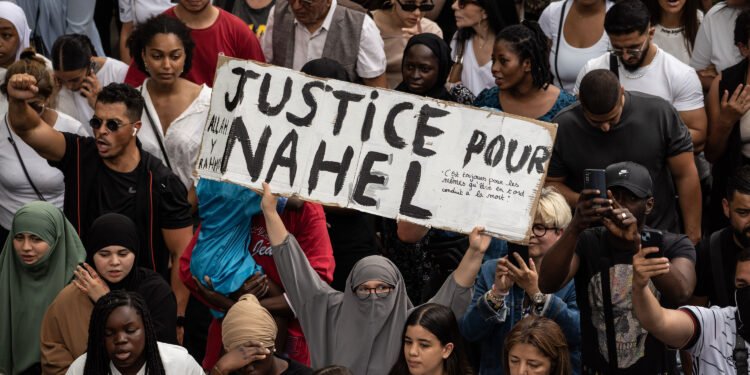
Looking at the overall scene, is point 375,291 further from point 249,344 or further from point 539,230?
point 539,230

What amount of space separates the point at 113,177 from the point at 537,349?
299 cm

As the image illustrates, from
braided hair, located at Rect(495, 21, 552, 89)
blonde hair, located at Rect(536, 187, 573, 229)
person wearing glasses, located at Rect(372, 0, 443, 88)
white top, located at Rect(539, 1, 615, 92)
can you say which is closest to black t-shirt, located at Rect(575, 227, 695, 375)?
blonde hair, located at Rect(536, 187, 573, 229)

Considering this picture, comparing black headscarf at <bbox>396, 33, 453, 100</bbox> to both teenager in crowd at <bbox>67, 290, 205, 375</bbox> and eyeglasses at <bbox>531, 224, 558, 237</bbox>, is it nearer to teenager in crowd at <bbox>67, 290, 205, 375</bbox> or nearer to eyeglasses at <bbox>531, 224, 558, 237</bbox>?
eyeglasses at <bbox>531, 224, 558, 237</bbox>

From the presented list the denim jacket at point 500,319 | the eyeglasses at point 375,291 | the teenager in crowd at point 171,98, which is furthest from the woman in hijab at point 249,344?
the teenager in crowd at point 171,98

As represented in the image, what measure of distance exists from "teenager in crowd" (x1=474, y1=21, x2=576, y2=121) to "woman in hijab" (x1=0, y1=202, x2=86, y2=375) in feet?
9.09

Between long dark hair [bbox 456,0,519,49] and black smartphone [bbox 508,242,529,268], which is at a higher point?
long dark hair [bbox 456,0,519,49]

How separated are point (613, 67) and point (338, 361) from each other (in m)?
2.72

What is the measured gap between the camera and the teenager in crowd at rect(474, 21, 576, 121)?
912 cm

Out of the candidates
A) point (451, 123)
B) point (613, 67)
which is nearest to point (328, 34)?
point (613, 67)

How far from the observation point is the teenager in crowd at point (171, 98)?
951 cm

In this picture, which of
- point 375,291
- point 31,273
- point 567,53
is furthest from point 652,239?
point 31,273

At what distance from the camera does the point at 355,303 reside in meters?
7.66

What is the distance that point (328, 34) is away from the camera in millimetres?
10062

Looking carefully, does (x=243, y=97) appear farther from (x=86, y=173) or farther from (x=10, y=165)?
(x=10, y=165)
